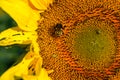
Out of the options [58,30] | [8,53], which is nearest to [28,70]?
[8,53]

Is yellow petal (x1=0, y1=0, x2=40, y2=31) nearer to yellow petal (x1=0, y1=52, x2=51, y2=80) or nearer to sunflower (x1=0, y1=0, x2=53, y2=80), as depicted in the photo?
sunflower (x1=0, y1=0, x2=53, y2=80)

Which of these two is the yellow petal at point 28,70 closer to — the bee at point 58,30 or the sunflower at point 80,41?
the sunflower at point 80,41

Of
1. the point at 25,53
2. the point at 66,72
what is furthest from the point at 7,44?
the point at 66,72

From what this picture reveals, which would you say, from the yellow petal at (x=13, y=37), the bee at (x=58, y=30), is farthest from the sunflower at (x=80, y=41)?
the yellow petal at (x=13, y=37)

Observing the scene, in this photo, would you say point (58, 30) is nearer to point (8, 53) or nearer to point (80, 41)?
point (80, 41)

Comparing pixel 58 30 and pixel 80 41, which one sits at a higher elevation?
pixel 58 30

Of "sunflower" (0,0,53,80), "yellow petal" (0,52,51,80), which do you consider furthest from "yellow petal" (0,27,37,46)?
"yellow petal" (0,52,51,80)
